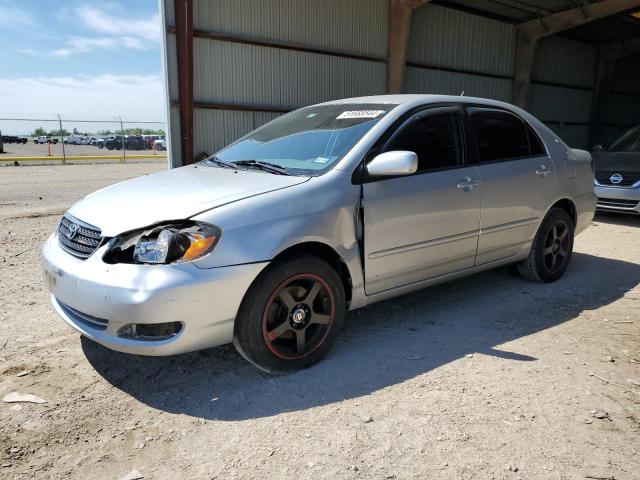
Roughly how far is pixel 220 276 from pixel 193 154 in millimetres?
8730

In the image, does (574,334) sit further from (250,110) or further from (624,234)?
(250,110)

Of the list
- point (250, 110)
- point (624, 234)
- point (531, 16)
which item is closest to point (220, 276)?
point (624, 234)

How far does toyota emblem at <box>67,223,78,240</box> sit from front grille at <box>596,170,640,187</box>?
798cm

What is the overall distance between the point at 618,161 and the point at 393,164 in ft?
23.1

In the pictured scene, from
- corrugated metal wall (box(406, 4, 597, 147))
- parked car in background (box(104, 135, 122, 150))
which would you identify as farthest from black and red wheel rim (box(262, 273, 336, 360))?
parked car in background (box(104, 135, 122, 150))

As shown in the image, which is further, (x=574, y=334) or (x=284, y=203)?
(x=574, y=334)

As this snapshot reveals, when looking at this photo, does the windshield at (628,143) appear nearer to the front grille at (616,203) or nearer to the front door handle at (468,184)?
the front grille at (616,203)

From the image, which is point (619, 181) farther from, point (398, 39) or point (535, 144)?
point (398, 39)

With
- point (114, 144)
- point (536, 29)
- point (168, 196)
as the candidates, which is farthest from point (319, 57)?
point (114, 144)

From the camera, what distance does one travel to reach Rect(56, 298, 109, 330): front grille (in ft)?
8.82

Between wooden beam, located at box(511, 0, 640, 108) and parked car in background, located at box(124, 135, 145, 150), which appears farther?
parked car in background, located at box(124, 135, 145, 150)

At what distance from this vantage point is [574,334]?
3.64 m

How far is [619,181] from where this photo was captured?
26.3 feet

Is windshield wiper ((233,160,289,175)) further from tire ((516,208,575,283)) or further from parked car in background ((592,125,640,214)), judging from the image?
parked car in background ((592,125,640,214))
